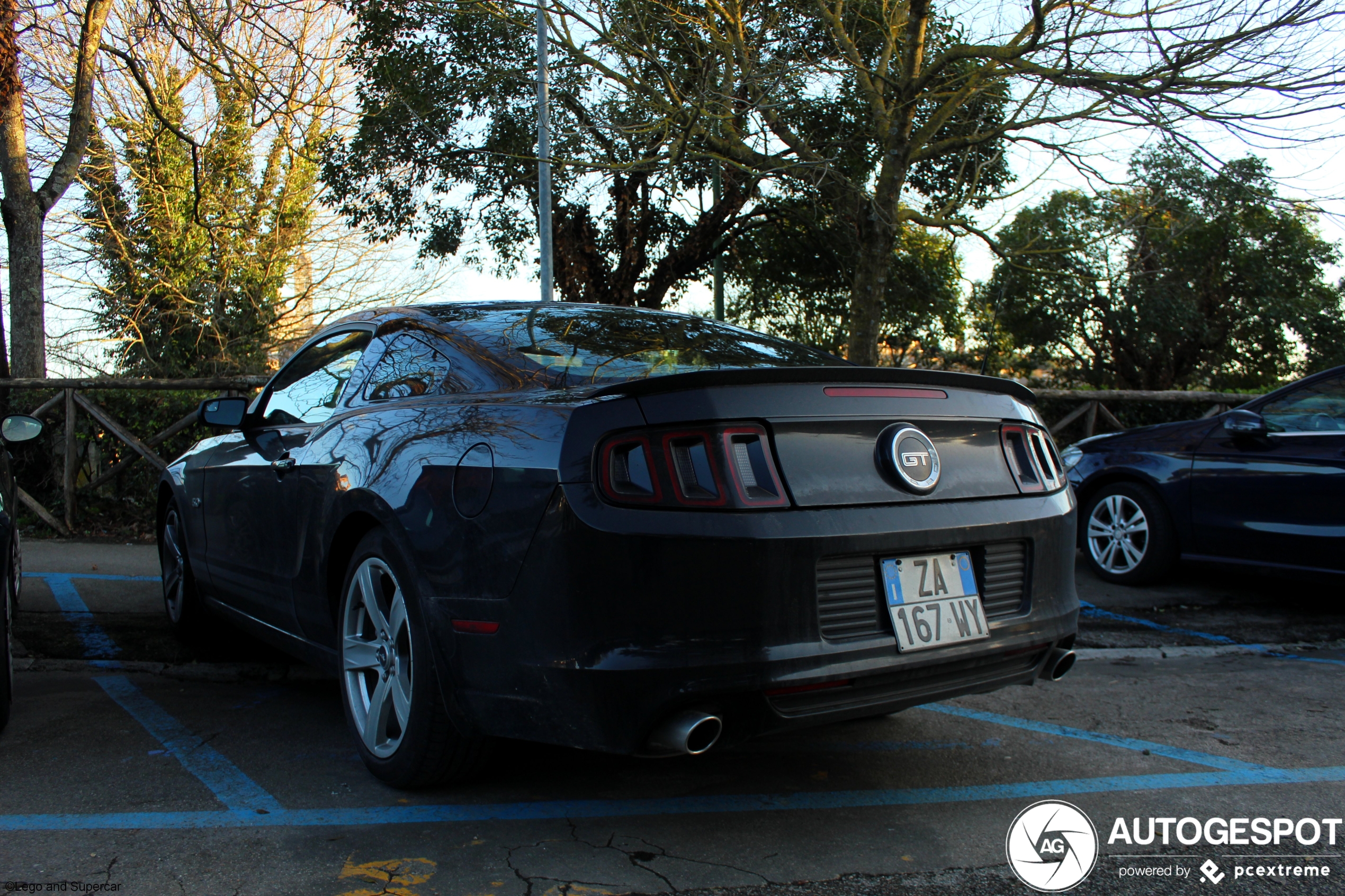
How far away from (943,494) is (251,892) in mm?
1996

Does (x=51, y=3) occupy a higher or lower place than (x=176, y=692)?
higher

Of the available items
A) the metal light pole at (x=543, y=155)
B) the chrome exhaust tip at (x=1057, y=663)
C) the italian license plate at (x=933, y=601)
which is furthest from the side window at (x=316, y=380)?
the metal light pole at (x=543, y=155)

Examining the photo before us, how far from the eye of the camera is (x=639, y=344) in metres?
3.31

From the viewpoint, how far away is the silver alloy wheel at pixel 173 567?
4.93m

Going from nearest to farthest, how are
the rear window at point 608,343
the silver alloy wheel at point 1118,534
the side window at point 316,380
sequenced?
the rear window at point 608,343 < the side window at point 316,380 < the silver alloy wheel at point 1118,534

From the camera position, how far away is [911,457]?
2.78 metres

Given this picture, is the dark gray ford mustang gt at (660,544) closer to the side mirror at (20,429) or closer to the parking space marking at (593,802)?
the parking space marking at (593,802)

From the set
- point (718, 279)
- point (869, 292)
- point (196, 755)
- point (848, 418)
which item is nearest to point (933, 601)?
point (848, 418)

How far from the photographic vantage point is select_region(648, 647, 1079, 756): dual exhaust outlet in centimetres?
243

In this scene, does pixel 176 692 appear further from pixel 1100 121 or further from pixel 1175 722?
pixel 1100 121

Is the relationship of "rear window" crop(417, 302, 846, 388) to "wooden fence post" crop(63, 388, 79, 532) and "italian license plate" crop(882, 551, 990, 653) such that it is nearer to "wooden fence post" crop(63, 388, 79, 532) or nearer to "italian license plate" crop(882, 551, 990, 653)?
"italian license plate" crop(882, 551, 990, 653)

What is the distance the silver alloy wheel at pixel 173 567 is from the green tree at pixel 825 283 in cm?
1392

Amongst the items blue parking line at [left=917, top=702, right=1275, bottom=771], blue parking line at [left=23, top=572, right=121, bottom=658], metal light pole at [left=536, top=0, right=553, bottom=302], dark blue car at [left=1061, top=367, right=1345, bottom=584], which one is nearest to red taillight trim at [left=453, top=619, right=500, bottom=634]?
blue parking line at [left=917, top=702, right=1275, bottom=771]

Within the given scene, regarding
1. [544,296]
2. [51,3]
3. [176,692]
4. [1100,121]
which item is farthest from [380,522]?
[544,296]
